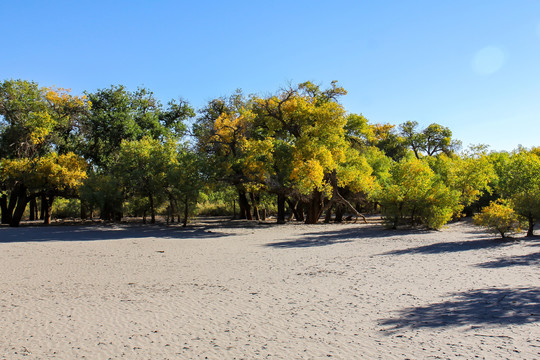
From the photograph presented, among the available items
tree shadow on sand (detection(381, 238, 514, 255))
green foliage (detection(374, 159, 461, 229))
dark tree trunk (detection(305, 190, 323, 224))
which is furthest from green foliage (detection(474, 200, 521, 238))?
dark tree trunk (detection(305, 190, 323, 224))

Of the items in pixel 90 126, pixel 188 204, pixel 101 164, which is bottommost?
pixel 188 204

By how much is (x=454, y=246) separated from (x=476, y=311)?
8709 mm

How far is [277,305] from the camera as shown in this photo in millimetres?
6734

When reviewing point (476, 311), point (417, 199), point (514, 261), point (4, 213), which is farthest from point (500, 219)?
point (4, 213)

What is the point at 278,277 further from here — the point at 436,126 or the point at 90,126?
the point at 436,126

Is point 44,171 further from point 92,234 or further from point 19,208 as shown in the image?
point 92,234

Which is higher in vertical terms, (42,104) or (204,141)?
(42,104)

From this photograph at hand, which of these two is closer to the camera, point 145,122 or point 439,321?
point 439,321

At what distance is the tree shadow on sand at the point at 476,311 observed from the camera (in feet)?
17.7

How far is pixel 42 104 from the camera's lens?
28578mm

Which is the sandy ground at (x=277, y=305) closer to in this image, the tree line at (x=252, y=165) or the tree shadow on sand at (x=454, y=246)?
the tree shadow on sand at (x=454, y=246)

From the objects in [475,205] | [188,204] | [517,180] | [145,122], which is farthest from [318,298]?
[145,122]

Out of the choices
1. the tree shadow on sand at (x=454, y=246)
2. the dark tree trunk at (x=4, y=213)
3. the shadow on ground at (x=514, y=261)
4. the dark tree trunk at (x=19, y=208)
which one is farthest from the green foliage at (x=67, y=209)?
the shadow on ground at (x=514, y=261)

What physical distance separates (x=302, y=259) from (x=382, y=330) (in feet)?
22.0
